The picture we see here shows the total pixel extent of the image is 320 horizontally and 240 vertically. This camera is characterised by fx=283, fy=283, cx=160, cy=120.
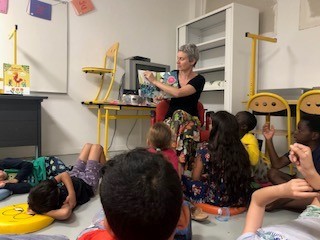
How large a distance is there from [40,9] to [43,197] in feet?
7.75

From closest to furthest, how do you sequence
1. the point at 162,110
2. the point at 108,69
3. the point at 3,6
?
the point at 162,110, the point at 3,6, the point at 108,69

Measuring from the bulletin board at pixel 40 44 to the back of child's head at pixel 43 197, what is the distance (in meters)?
1.91

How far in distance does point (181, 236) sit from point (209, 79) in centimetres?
303

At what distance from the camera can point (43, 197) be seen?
144cm

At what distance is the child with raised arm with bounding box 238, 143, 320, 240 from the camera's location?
611mm

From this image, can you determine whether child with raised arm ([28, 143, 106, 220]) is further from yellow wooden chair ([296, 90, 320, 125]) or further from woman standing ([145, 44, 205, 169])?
yellow wooden chair ([296, 90, 320, 125])

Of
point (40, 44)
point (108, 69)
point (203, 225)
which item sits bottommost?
point (203, 225)

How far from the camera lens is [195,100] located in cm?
228

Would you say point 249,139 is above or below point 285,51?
below

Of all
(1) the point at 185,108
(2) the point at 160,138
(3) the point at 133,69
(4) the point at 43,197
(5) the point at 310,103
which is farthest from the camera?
(3) the point at 133,69

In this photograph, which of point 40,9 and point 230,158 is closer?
point 230,158

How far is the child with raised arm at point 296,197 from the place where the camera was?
2.01 feet

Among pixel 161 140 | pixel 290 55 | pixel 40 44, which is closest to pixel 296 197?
pixel 161 140

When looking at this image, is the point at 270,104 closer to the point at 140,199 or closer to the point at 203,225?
the point at 203,225
